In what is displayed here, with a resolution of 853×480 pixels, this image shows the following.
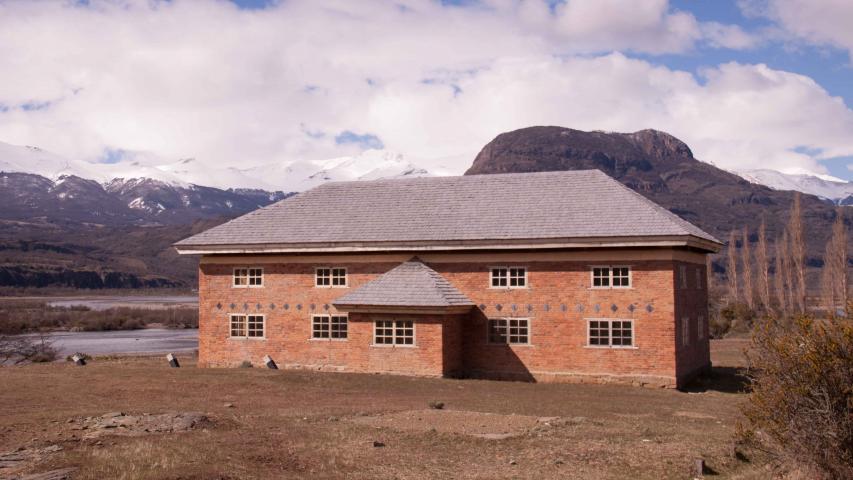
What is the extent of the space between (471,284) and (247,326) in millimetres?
9066

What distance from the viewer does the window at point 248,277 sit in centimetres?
3219

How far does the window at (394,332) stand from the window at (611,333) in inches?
236

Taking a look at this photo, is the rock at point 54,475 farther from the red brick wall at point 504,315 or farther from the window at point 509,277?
the window at point 509,277

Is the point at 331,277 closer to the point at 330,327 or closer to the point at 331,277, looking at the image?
the point at 331,277

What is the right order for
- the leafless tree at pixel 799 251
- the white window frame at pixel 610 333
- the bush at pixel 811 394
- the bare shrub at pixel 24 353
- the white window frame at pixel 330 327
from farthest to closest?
the leafless tree at pixel 799 251
the bare shrub at pixel 24 353
the white window frame at pixel 330 327
the white window frame at pixel 610 333
the bush at pixel 811 394

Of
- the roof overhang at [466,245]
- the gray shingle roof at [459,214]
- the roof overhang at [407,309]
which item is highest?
the gray shingle roof at [459,214]

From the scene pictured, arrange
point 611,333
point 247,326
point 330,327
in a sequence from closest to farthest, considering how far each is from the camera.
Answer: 1. point 611,333
2. point 330,327
3. point 247,326

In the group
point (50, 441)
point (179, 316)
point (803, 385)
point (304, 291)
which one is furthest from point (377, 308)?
point (179, 316)

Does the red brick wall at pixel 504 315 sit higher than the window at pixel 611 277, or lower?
lower

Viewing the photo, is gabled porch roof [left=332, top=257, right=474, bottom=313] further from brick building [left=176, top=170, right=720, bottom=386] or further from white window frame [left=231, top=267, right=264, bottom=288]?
white window frame [left=231, top=267, right=264, bottom=288]

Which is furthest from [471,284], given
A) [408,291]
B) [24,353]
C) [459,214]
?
[24,353]

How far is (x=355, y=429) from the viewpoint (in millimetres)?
17391

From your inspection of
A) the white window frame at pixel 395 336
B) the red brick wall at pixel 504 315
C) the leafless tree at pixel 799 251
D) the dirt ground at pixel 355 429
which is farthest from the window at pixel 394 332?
the leafless tree at pixel 799 251

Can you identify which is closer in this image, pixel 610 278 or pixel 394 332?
pixel 610 278
